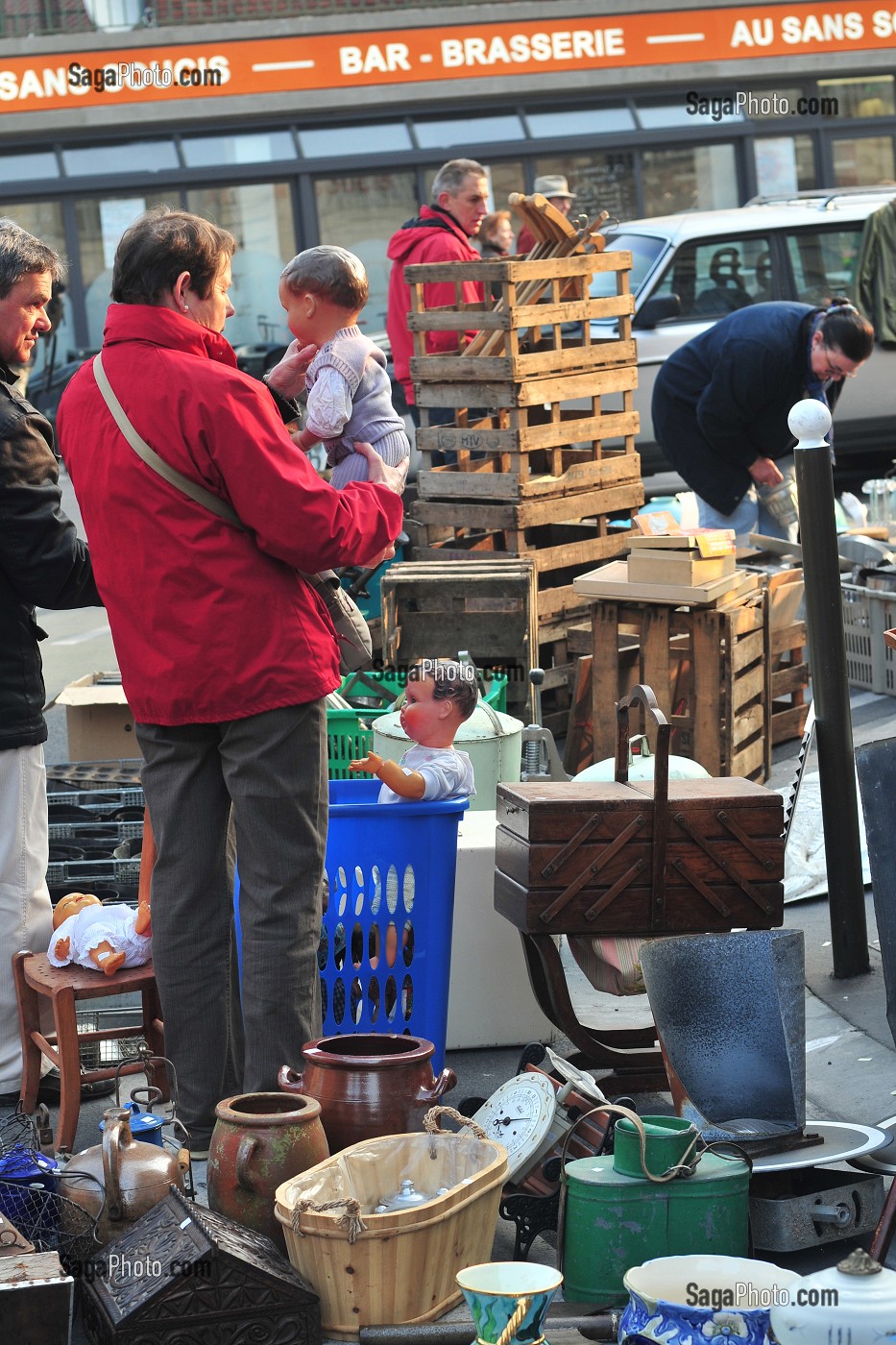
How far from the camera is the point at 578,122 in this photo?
66.9ft

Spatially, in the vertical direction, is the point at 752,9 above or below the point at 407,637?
above

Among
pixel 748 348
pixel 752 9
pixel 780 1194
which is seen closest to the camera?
pixel 780 1194

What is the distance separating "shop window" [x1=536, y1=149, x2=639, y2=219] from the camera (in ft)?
66.6

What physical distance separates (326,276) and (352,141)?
16409 mm

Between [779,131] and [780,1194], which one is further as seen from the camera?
[779,131]

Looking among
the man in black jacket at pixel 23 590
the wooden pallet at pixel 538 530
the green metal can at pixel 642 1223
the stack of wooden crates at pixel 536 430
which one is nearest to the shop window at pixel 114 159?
the stack of wooden crates at pixel 536 430

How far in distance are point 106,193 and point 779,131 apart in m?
8.44

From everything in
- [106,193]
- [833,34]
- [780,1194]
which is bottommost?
[780,1194]

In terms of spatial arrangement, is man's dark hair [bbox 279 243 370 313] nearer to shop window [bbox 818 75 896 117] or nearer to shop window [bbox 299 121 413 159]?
shop window [bbox 299 121 413 159]

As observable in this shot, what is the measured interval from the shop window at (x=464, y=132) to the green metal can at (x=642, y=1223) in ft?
59.8

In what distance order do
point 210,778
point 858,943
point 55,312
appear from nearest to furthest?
point 210,778 < point 858,943 < point 55,312

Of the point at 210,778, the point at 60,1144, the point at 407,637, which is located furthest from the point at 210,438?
the point at 407,637

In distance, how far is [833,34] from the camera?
71.0ft

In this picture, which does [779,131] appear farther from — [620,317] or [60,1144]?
[60,1144]
